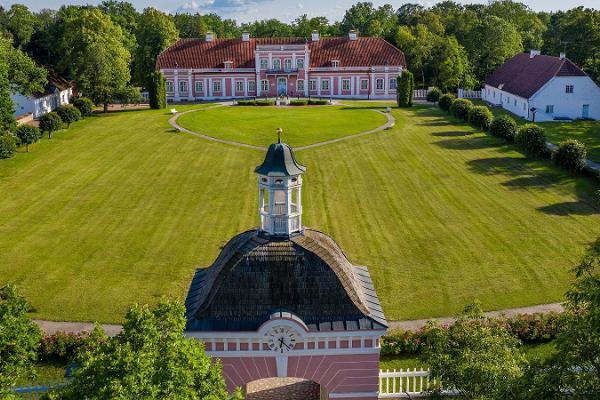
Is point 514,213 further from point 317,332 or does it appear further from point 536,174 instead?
point 317,332

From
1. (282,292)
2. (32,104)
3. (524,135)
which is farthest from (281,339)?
(32,104)

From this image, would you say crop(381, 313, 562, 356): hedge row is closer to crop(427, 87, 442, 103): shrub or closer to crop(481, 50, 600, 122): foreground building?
crop(481, 50, 600, 122): foreground building

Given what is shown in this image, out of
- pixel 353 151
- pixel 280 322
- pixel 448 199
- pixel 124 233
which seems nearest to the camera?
pixel 280 322

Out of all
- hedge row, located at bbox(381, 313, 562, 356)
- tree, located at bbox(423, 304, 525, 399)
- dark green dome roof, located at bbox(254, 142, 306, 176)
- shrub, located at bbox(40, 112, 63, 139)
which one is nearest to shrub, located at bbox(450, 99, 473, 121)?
shrub, located at bbox(40, 112, 63, 139)

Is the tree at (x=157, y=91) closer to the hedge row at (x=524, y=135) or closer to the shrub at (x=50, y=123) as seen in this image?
the shrub at (x=50, y=123)

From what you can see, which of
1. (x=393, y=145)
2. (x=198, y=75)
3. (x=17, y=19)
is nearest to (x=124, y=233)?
(x=393, y=145)
